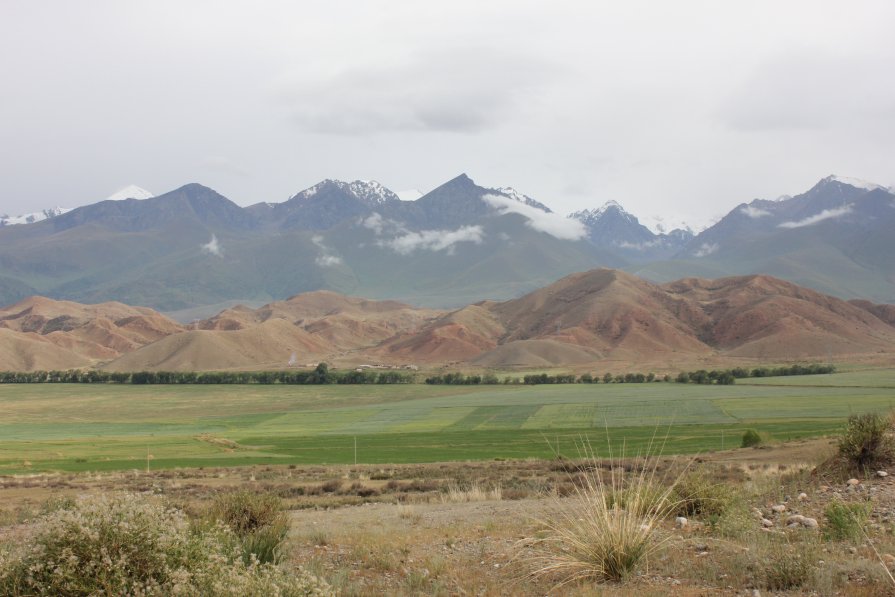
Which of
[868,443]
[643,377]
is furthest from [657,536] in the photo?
[643,377]

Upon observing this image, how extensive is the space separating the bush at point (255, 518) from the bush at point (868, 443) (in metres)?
12.2

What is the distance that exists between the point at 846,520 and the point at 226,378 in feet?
425

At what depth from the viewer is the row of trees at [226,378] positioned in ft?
424

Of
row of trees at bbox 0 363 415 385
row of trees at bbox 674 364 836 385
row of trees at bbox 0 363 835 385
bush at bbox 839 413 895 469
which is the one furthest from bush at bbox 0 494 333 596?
row of trees at bbox 0 363 415 385

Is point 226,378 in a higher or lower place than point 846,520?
lower

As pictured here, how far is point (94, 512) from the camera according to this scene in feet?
25.8

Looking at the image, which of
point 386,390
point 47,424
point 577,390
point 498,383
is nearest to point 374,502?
point 47,424

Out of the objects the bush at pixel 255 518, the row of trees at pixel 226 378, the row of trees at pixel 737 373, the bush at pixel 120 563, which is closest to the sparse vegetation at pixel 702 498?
the bush at pixel 255 518

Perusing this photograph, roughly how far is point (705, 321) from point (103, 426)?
15497 cm

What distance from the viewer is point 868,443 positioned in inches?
672

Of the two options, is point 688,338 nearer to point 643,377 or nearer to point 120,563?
point 643,377

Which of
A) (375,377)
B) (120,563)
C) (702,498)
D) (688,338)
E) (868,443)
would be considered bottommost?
(375,377)

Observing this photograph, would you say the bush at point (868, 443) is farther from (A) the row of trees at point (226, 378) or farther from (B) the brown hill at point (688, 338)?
(B) the brown hill at point (688, 338)

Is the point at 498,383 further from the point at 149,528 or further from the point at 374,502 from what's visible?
the point at 149,528
